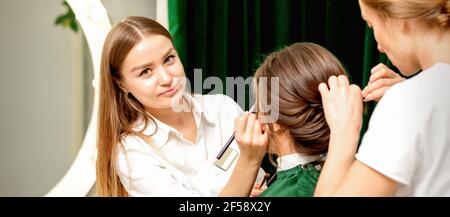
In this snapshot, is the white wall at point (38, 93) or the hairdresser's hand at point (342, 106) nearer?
the hairdresser's hand at point (342, 106)

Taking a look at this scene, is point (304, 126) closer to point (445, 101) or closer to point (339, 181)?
point (339, 181)

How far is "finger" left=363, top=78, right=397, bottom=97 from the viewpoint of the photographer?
0.99 metres

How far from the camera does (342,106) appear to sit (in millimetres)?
889

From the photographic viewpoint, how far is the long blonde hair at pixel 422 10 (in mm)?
804

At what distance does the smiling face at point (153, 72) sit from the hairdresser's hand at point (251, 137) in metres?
0.19

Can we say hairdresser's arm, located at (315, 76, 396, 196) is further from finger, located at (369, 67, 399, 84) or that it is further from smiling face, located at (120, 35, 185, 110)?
smiling face, located at (120, 35, 185, 110)

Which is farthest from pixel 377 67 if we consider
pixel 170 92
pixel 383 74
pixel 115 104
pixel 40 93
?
pixel 40 93

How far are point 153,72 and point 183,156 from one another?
197 mm

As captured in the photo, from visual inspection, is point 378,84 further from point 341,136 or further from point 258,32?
point 258,32

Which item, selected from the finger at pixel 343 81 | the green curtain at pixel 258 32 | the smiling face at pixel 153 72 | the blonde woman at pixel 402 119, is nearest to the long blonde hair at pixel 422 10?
the blonde woman at pixel 402 119

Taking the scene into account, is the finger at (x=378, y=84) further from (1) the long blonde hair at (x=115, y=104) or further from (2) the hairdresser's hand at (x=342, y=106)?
(1) the long blonde hair at (x=115, y=104)

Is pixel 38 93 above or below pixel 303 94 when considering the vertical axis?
below
